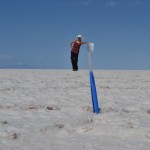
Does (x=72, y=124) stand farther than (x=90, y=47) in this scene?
No

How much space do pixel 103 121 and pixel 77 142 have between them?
95 cm

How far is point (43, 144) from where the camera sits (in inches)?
138

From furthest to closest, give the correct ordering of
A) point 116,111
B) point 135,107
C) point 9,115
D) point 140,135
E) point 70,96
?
point 70,96 < point 135,107 < point 116,111 < point 9,115 < point 140,135

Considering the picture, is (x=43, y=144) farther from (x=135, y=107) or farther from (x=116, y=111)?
(x=135, y=107)

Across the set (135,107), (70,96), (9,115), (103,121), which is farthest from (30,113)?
(70,96)

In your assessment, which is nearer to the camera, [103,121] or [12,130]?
[12,130]

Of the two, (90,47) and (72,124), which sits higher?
(90,47)

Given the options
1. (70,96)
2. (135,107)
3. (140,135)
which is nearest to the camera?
(140,135)

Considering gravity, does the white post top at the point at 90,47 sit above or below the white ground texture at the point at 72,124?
above

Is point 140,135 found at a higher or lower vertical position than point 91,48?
lower

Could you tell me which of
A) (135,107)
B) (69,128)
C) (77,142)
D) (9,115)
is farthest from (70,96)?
(77,142)

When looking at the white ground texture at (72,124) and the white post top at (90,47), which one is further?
the white post top at (90,47)

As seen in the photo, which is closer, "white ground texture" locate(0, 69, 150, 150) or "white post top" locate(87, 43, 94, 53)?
"white ground texture" locate(0, 69, 150, 150)

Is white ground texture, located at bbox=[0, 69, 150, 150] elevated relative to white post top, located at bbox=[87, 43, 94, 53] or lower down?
lower down
